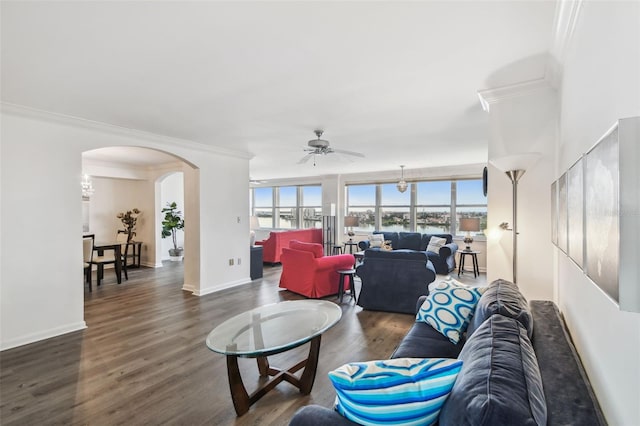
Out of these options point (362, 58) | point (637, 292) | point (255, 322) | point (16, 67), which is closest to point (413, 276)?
point (255, 322)

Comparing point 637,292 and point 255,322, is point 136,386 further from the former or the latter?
point 637,292

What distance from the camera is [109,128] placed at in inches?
155

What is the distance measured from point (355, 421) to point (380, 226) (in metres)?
7.81

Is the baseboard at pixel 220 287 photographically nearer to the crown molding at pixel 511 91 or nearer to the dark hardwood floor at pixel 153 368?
the dark hardwood floor at pixel 153 368

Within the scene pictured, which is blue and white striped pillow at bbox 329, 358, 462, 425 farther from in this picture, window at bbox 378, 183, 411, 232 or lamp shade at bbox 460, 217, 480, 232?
window at bbox 378, 183, 411, 232

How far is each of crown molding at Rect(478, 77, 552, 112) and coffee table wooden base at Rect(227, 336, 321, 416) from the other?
257cm

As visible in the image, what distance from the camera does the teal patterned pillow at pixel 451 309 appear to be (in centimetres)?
231

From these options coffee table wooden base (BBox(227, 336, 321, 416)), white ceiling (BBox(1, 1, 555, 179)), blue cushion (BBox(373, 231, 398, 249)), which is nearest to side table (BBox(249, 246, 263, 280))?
white ceiling (BBox(1, 1, 555, 179))

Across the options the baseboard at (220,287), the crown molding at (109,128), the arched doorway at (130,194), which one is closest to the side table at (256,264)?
the baseboard at (220,287)

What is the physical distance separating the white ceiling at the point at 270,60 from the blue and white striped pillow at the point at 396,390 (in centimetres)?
173

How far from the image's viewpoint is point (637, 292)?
70 centimetres

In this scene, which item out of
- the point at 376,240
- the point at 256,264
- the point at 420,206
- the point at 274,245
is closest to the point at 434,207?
the point at 420,206

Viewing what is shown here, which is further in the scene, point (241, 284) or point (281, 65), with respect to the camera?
point (241, 284)

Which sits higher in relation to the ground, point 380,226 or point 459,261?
point 380,226
